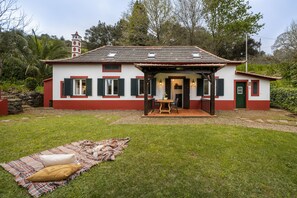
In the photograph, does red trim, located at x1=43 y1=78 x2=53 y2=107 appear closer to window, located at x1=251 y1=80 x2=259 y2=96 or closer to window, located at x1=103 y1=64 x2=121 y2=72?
window, located at x1=103 y1=64 x2=121 y2=72

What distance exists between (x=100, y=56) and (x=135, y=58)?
2633 millimetres

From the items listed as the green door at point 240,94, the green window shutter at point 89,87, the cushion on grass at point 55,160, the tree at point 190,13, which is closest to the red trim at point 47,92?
the green window shutter at point 89,87

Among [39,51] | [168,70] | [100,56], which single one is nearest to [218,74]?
[168,70]

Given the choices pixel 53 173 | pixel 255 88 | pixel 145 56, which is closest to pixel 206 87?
pixel 255 88

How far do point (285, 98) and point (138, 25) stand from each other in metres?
17.1

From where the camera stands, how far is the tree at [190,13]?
2069cm

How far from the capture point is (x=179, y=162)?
157 inches

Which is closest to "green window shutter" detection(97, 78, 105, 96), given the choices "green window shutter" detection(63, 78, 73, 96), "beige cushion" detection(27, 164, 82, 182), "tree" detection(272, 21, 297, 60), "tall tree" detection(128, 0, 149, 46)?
"green window shutter" detection(63, 78, 73, 96)

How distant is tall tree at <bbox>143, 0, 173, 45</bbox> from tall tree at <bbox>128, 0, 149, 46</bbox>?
684mm

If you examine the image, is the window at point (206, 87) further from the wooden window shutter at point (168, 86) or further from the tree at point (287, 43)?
the tree at point (287, 43)

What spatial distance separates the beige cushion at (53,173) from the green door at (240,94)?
41.7 ft

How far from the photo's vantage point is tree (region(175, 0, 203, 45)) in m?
20.7

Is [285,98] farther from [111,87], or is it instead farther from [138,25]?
[138,25]

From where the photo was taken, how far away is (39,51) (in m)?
18.0
